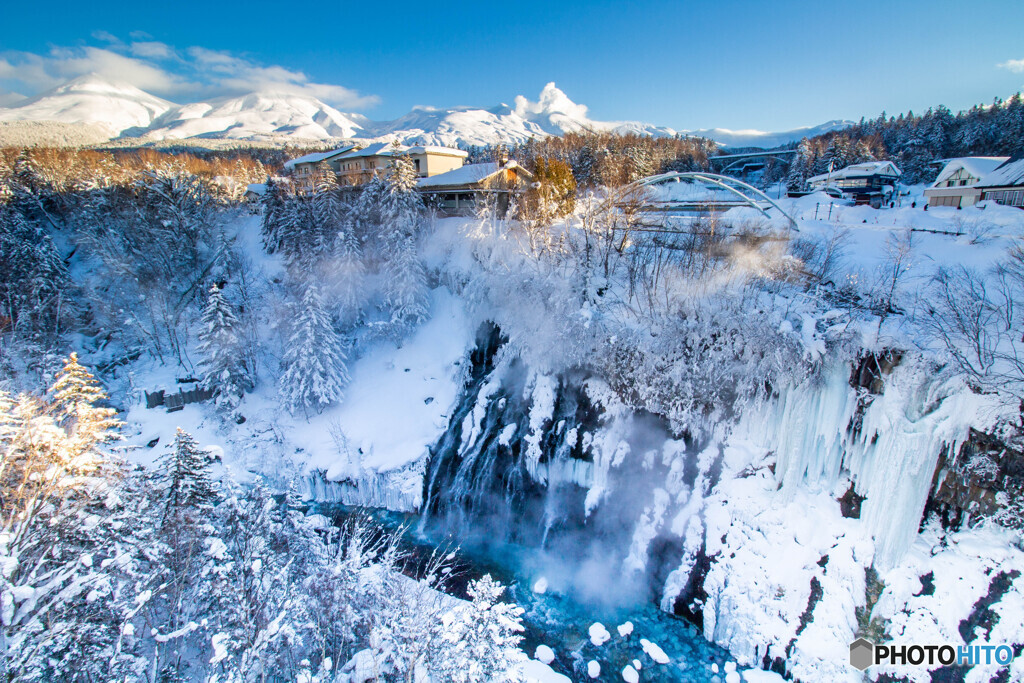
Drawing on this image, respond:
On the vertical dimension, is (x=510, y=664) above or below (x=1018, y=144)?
below

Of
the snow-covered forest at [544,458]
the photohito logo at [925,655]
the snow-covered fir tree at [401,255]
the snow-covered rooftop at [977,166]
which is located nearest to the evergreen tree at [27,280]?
the snow-covered forest at [544,458]

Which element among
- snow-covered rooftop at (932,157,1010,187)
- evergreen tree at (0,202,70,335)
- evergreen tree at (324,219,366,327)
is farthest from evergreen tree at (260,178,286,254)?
snow-covered rooftop at (932,157,1010,187)

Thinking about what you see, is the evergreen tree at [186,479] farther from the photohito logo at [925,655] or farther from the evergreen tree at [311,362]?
the photohito logo at [925,655]

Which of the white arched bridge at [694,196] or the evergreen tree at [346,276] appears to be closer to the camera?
the white arched bridge at [694,196]

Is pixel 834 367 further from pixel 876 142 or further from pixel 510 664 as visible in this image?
pixel 876 142

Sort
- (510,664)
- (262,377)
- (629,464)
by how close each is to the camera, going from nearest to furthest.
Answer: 1. (510,664)
2. (629,464)
3. (262,377)

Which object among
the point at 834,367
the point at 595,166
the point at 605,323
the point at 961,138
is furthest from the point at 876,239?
the point at 961,138

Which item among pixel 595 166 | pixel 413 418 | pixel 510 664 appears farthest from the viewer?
pixel 595 166
